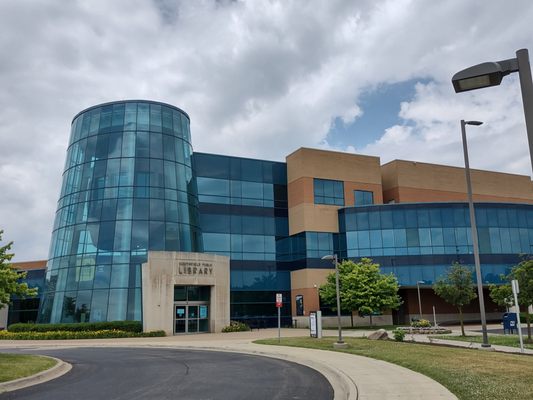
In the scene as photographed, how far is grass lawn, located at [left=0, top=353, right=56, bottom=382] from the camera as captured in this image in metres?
14.3

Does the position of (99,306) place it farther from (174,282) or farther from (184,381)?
(184,381)

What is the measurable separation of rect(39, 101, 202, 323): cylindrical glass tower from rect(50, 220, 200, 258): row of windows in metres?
0.08

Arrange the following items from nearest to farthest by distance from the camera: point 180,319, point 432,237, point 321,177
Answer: point 180,319 → point 432,237 → point 321,177

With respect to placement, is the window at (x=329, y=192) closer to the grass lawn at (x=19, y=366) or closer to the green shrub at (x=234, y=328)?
the green shrub at (x=234, y=328)

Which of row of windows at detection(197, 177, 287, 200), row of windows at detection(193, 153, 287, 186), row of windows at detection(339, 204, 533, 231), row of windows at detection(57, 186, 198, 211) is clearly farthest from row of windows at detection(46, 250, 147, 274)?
row of windows at detection(339, 204, 533, 231)

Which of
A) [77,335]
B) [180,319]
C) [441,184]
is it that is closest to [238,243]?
[180,319]

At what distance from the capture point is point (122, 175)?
140 ft

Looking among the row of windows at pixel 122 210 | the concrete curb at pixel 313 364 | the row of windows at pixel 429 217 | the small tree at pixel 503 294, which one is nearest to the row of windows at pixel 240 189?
the row of windows at pixel 122 210

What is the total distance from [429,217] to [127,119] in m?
31.2

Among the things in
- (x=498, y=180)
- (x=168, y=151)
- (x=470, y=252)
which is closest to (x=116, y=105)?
(x=168, y=151)

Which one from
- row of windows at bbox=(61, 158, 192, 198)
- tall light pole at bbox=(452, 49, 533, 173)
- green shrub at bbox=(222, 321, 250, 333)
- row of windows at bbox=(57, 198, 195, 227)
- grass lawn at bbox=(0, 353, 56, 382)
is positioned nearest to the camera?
tall light pole at bbox=(452, 49, 533, 173)

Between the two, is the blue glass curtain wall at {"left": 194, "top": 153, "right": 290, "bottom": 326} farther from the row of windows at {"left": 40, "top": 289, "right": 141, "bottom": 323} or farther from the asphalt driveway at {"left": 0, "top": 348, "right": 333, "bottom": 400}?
the asphalt driveway at {"left": 0, "top": 348, "right": 333, "bottom": 400}

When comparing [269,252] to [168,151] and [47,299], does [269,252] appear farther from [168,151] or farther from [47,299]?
[47,299]

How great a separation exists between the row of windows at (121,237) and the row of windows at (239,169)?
10996 millimetres
